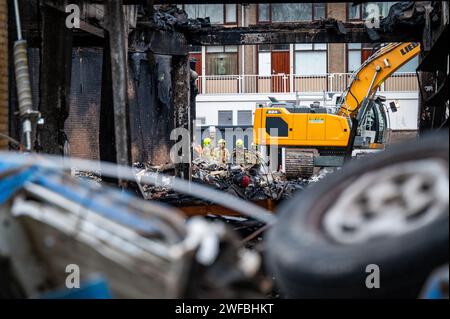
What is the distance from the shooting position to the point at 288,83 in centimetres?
4981

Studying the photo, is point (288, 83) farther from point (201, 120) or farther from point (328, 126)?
point (328, 126)

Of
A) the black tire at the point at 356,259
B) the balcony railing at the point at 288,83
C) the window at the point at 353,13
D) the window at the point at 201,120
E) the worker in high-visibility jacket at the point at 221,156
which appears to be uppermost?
the window at the point at 353,13

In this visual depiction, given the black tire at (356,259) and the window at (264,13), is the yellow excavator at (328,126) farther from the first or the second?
the window at (264,13)

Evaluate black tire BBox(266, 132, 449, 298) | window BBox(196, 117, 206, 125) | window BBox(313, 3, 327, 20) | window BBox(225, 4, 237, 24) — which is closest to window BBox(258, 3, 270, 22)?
window BBox(225, 4, 237, 24)

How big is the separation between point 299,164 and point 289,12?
26.1 m

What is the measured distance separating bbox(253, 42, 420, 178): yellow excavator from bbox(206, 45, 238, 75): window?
23.7 metres

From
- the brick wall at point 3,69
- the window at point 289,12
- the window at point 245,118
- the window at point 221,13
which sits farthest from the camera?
the window at point 221,13

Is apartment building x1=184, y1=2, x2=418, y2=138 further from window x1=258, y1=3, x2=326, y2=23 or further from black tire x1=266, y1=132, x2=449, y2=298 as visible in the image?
black tire x1=266, y1=132, x2=449, y2=298

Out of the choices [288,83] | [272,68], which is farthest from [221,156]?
[272,68]

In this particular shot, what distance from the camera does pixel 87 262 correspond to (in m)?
3.40

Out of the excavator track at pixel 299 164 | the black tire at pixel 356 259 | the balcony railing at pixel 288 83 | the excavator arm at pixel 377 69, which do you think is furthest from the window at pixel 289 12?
the black tire at pixel 356 259

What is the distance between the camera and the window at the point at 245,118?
4875 centimetres

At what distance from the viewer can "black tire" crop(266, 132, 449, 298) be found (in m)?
3.45

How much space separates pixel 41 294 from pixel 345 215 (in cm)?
142
